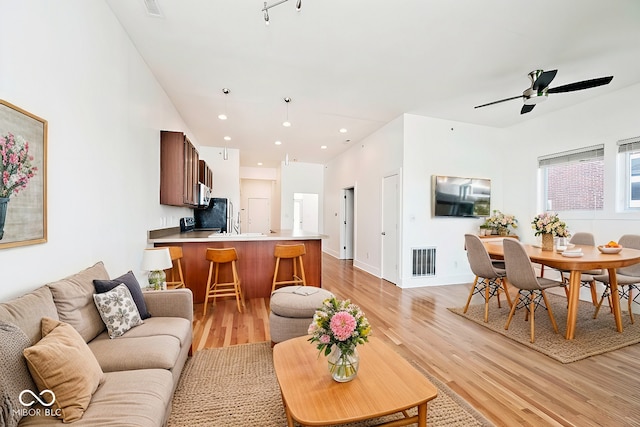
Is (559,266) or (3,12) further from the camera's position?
(559,266)

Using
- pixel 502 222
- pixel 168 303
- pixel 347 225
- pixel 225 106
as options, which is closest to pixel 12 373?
pixel 168 303

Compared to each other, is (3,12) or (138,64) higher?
(138,64)

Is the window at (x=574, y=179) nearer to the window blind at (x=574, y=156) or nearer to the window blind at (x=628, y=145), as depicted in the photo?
the window blind at (x=574, y=156)

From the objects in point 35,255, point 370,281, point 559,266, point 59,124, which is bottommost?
point 370,281

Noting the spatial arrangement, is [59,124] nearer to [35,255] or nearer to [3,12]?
[3,12]

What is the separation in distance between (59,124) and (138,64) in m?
1.60

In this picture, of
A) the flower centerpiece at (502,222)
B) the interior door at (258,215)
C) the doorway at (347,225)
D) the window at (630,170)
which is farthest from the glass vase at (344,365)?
the interior door at (258,215)

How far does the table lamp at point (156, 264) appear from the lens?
2.60 m

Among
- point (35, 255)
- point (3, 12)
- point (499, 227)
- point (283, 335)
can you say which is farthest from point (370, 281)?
point (3, 12)

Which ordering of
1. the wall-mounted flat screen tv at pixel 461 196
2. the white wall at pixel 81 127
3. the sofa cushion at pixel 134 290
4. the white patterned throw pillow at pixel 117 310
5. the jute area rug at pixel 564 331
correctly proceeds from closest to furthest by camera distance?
the white wall at pixel 81 127, the white patterned throw pillow at pixel 117 310, the sofa cushion at pixel 134 290, the jute area rug at pixel 564 331, the wall-mounted flat screen tv at pixel 461 196

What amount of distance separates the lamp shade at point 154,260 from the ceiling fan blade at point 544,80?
4366 millimetres

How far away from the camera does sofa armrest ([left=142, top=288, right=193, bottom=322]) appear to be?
2137mm

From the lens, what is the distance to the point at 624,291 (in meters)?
3.80

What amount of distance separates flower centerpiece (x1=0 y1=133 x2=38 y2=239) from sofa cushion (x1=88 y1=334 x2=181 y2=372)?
31.4 inches
